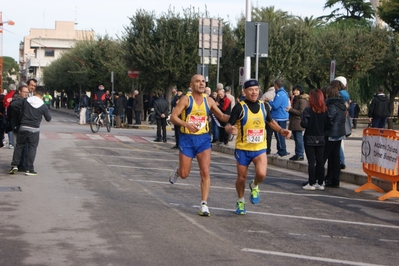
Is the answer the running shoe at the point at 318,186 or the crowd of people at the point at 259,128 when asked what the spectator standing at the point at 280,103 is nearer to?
the crowd of people at the point at 259,128

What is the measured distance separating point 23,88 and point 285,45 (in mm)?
32305

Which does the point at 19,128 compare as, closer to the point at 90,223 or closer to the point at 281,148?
the point at 90,223

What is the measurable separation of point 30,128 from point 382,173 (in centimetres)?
658

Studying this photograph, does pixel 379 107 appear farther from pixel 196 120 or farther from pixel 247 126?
pixel 196 120

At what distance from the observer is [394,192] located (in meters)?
11.6

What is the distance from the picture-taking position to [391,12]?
151 feet

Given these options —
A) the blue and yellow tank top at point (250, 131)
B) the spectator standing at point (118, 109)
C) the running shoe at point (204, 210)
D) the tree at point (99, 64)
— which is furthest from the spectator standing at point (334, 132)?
the tree at point (99, 64)

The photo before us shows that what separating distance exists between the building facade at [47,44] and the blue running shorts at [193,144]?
11416 centimetres

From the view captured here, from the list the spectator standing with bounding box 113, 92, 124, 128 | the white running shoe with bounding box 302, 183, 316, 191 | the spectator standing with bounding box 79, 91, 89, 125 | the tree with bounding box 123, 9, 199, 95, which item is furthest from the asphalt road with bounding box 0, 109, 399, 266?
the tree with bounding box 123, 9, 199, 95

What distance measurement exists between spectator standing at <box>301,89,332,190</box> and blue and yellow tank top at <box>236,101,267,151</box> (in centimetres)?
340

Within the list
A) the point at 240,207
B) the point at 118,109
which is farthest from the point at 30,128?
the point at 118,109

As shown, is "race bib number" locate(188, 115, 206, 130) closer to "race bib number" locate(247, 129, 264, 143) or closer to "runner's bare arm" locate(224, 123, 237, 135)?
"runner's bare arm" locate(224, 123, 237, 135)

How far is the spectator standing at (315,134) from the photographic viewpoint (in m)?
12.3

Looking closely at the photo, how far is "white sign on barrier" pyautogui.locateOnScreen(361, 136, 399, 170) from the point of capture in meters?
11.8
